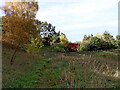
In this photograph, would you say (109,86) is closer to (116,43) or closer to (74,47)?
(74,47)

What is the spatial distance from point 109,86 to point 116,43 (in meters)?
45.7

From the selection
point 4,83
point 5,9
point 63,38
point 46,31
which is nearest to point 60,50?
point 63,38

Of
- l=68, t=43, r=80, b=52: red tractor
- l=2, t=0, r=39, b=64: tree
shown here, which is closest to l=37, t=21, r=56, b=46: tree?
l=68, t=43, r=80, b=52: red tractor

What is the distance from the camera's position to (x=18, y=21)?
38.4 feet

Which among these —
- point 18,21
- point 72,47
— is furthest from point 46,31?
point 18,21

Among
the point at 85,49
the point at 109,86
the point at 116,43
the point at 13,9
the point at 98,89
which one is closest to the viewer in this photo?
the point at 98,89

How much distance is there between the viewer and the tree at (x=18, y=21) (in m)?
11.8

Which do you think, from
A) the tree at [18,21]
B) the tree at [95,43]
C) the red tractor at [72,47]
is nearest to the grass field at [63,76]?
the tree at [18,21]

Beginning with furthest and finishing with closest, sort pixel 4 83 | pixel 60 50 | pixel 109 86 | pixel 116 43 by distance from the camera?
pixel 116 43 < pixel 60 50 < pixel 4 83 < pixel 109 86

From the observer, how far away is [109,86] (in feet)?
20.4

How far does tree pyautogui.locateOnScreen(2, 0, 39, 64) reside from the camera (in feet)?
38.6

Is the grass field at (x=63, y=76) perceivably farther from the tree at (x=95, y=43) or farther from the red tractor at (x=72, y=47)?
the tree at (x=95, y=43)

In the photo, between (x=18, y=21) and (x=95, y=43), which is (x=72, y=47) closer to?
(x=95, y=43)

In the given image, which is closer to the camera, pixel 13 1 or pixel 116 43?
pixel 13 1
